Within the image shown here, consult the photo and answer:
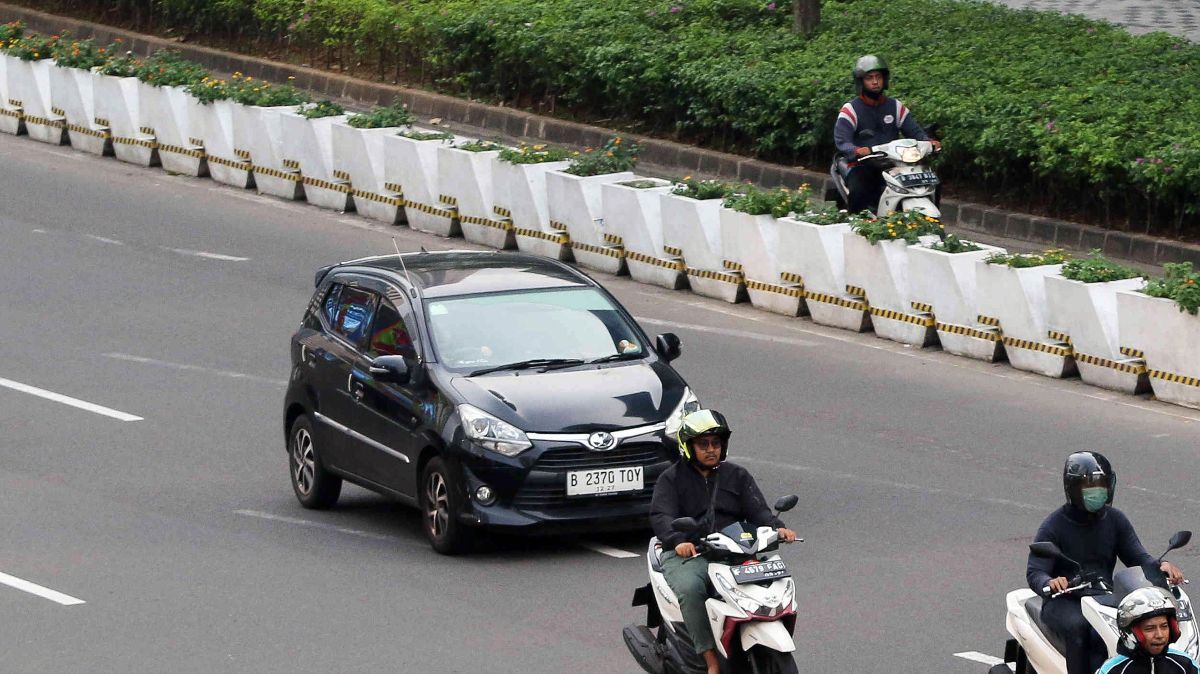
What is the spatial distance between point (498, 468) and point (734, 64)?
1360 cm

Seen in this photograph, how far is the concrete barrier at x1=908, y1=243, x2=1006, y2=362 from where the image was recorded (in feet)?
56.4

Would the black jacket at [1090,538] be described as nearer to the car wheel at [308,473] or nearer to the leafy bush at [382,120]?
the car wheel at [308,473]

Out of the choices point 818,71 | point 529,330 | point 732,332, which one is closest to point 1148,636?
point 529,330

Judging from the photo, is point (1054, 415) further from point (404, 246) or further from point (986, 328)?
point (404, 246)

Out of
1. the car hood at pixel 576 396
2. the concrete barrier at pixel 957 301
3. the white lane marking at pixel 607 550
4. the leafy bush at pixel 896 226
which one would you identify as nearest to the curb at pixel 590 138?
the leafy bush at pixel 896 226

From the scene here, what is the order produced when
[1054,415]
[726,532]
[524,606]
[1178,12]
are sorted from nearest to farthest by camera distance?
[726,532], [524,606], [1054,415], [1178,12]

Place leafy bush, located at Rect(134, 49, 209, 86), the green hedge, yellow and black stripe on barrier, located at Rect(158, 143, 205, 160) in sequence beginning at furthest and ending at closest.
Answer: leafy bush, located at Rect(134, 49, 209, 86), yellow and black stripe on barrier, located at Rect(158, 143, 205, 160), the green hedge

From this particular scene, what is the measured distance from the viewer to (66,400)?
16359 mm

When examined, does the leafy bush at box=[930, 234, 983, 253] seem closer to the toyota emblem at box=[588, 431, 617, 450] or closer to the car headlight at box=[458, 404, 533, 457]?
the toyota emblem at box=[588, 431, 617, 450]

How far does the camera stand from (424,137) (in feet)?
76.2

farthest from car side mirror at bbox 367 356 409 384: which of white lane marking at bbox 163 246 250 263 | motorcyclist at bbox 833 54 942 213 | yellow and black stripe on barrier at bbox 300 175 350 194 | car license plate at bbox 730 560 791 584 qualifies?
yellow and black stripe on barrier at bbox 300 175 350 194

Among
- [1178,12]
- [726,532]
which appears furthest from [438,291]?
[1178,12]

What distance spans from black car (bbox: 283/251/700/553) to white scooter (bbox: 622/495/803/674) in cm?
278

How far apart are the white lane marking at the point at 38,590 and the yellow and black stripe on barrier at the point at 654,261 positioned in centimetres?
945
